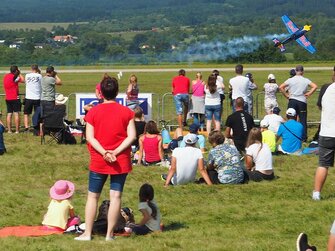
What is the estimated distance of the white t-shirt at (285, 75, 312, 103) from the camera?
1783cm

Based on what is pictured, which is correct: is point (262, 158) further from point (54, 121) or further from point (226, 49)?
point (226, 49)

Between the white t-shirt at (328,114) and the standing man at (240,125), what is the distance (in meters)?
3.85

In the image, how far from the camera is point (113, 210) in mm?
8914

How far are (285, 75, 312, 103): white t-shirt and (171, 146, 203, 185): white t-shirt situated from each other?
5920mm

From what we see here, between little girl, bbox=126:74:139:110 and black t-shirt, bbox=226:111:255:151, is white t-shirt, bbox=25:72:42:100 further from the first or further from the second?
black t-shirt, bbox=226:111:255:151

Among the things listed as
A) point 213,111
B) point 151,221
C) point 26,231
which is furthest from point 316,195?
point 213,111

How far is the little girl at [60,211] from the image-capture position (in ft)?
31.6

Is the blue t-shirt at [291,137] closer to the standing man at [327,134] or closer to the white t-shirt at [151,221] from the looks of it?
the standing man at [327,134]

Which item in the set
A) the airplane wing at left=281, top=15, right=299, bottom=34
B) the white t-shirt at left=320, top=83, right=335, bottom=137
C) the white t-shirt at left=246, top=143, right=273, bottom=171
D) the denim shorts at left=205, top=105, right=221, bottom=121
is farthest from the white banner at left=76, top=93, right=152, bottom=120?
the airplane wing at left=281, top=15, right=299, bottom=34

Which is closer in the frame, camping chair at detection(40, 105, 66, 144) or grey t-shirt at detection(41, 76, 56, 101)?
camping chair at detection(40, 105, 66, 144)

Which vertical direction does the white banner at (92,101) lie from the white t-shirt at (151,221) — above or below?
above

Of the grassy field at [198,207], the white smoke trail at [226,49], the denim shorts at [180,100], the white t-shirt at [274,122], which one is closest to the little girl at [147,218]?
the grassy field at [198,207]

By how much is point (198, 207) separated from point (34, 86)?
921 cm

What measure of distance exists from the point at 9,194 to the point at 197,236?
147 inches
